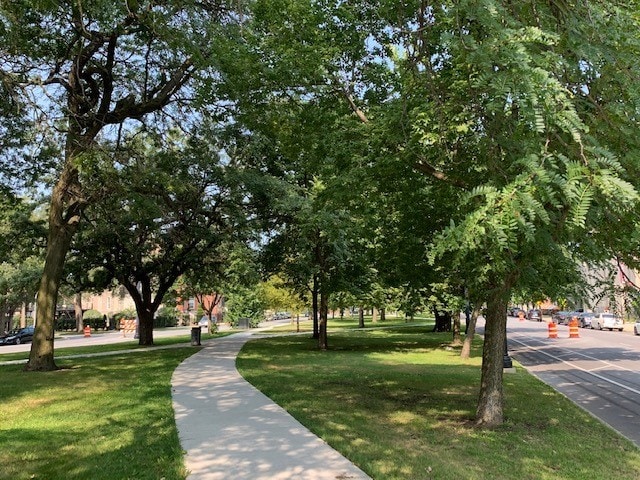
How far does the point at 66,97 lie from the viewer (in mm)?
15719

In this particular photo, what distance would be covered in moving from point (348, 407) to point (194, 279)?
2024 centimetres

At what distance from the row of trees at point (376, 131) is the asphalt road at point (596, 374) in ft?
9.73

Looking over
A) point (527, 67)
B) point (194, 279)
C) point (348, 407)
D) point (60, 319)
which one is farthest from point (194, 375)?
point (60, 319)

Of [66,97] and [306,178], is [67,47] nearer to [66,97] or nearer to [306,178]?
[66,97]

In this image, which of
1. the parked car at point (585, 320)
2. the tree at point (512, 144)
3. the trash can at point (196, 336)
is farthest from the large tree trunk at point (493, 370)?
the parked car at point (585, 320)

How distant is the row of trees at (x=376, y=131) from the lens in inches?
162

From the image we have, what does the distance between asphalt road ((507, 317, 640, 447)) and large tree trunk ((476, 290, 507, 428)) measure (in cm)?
193

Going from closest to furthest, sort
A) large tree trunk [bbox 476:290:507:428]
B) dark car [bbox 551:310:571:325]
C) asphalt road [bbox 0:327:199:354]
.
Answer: large tree trunk [bbox 476:290:507:428] → asphalt road [bbox 0:327:199:354] → dark car [bbox 551:310:571:325]

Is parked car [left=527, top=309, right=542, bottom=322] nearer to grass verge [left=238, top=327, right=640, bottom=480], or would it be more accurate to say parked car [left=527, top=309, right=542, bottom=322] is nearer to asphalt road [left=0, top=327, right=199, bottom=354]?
asphalt road [left=0, top=327, right=199, bottom=354]

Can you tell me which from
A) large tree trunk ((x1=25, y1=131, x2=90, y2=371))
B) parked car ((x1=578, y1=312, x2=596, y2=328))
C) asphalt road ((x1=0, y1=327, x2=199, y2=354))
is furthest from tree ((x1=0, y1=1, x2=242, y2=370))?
parked car ((x1=578, y1=312, x2=596, y2=328))

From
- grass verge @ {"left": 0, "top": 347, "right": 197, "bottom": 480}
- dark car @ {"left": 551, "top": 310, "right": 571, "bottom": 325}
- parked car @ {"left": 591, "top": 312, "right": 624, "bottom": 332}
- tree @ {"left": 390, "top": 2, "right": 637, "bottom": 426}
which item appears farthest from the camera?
dark car @ {"left": 551, "top": 310, "right": 571, "bottom": 325}

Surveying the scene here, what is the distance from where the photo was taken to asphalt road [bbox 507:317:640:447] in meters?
9.77

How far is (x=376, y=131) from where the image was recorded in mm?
7836

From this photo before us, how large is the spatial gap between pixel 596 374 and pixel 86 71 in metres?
16.6
